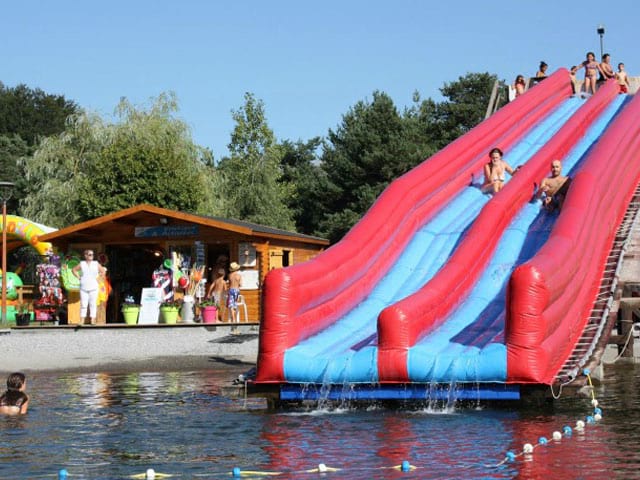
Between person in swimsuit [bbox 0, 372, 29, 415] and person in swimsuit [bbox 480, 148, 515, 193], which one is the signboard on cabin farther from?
person in swimsuit [bbox 0, 372, 29, 415]

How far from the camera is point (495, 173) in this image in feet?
58.3

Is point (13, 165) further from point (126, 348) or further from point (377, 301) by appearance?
point (377, 301)

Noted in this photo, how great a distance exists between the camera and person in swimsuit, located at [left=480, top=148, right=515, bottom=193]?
17.7 meters

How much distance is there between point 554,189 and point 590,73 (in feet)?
27.9

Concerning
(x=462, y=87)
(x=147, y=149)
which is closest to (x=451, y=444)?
(x=147, y=149)

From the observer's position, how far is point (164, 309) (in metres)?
24.2

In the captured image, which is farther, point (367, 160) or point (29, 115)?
point (29, 115)

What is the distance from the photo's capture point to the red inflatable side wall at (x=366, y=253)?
12.4 m

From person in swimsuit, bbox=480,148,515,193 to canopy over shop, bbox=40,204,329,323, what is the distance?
26.6ft

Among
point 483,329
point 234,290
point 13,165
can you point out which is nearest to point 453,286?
point 483,329

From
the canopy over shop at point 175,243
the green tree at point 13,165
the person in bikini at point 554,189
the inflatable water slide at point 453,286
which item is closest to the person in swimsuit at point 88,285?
the canopy over shop at point 175,243

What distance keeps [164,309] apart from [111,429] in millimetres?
13529

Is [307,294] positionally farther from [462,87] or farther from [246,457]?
[462,87]

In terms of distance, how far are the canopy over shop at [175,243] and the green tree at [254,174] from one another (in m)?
19.6
